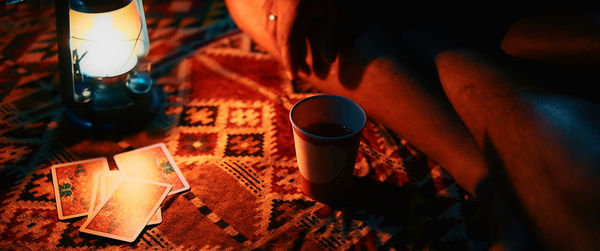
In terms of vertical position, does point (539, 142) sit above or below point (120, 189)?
above

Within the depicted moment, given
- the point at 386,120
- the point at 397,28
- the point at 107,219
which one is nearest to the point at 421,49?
the point at 397,28

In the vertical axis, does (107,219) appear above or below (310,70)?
below

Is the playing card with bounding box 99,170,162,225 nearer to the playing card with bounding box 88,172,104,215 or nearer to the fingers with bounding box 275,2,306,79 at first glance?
the playing card with bounding box 88,172,104,215

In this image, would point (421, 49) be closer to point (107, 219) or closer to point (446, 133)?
point (446, 133)

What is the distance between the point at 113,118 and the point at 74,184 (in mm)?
278

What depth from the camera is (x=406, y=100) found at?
1.40m

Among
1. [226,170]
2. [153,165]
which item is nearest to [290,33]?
[226,170]

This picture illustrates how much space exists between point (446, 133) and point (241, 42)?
1209mm

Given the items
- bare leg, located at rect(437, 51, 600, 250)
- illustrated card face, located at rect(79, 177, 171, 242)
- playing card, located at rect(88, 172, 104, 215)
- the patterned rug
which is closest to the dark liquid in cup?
the patterned rug

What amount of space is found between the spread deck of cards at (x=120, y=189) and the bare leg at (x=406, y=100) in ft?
2.23

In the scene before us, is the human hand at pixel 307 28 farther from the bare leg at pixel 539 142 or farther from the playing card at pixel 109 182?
the playing card at pixel 109 182

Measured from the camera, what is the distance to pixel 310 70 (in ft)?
5.55

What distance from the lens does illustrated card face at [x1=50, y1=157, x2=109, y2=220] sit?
1.28 metres

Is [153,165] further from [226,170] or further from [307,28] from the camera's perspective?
[307,28]
